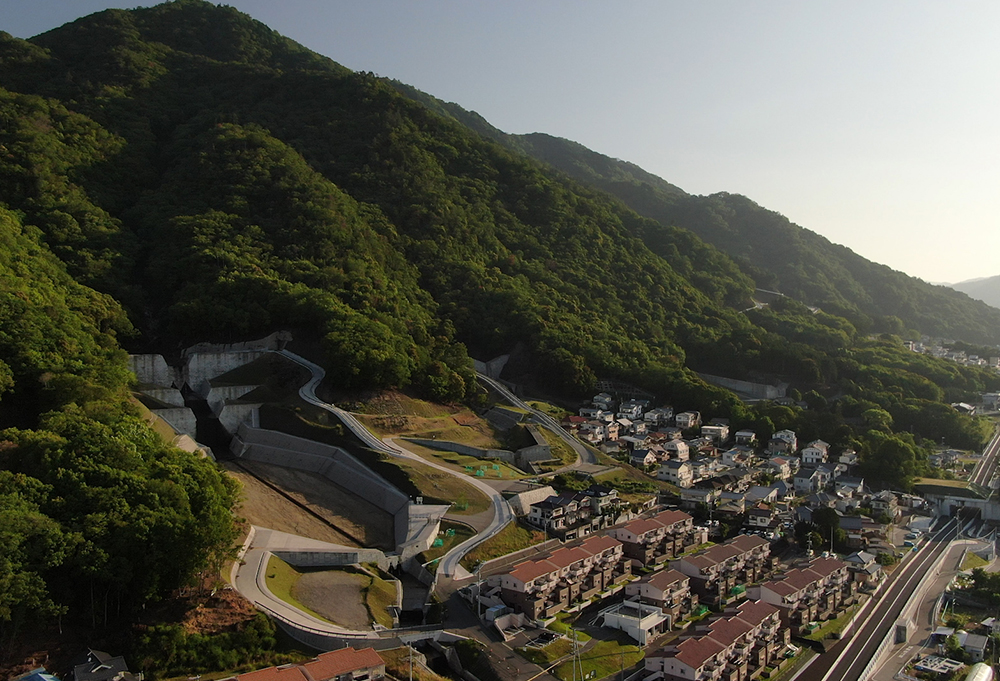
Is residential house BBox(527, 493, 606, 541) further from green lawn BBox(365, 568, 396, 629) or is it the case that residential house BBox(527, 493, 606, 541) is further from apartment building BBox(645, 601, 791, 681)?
apartment building BBox(645, 601, 791, 681)

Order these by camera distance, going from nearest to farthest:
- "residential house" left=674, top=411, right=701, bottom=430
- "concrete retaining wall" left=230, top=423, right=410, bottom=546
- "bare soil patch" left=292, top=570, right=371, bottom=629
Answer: "bare soil patch" left=292, top=570, right=371, bottom=629, "concrete retaining wall" left=230, top=423, right=410, bottom=546, "residential house" left=674, top=411, right=701, bottom=430

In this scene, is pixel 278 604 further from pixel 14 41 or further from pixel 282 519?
pixel 14 41

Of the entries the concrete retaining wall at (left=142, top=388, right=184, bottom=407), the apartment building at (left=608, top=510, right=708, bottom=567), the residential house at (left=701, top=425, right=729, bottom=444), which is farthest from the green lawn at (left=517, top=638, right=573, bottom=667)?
the residential house at (left=701, top=425, right=729, bottom=444)

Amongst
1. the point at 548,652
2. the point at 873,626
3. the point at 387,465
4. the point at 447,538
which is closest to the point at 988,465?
the point at 873,626

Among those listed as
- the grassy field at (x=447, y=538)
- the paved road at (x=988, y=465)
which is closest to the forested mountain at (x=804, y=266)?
the paved road at (x=988, y=465)

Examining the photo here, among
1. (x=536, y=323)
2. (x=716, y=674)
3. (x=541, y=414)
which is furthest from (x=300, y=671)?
(x=536, y=323)

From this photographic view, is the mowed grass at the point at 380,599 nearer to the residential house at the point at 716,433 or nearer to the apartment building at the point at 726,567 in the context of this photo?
the apartment building at the point at 726,567

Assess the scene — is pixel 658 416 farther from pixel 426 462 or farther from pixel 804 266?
pixel 804 266
